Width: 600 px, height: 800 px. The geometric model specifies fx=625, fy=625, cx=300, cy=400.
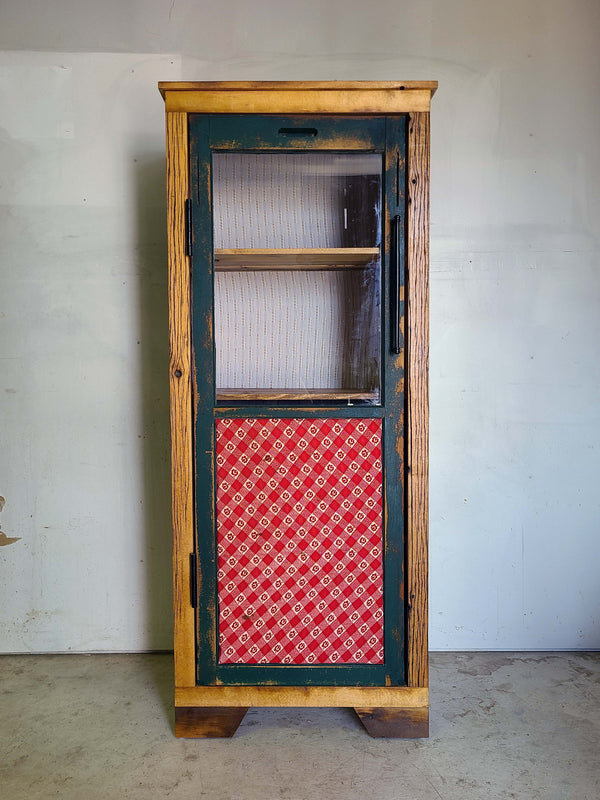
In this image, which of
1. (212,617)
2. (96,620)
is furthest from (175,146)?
(96,620)

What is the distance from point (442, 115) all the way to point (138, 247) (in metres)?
1.23

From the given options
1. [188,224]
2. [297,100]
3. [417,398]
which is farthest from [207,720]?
[297,100]

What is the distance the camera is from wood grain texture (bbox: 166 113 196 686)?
1757 mm

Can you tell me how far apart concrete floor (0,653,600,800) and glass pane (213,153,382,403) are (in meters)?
1.01

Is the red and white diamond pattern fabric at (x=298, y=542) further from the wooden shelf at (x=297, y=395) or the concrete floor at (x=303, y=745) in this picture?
the concrete floor at (x=303, y=745)

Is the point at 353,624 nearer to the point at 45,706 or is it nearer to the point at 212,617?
the point at 212,617

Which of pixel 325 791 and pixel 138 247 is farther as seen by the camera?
pixel 138 247

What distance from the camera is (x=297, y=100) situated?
174 cm

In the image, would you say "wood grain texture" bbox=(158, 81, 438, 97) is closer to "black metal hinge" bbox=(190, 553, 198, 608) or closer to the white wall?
the white wall

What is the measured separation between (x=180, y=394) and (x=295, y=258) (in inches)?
20.5

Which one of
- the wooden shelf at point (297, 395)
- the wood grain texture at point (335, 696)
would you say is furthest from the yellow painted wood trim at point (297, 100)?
the wood grain texture at point (335, 696)

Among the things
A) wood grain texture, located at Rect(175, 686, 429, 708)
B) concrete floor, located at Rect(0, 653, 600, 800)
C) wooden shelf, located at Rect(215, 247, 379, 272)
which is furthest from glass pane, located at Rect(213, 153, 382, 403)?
concrete floor, located at Rect(0, 653, 600, 800)

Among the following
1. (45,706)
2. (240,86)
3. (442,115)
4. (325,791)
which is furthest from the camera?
(442,115)

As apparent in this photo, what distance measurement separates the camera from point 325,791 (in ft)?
5.26
